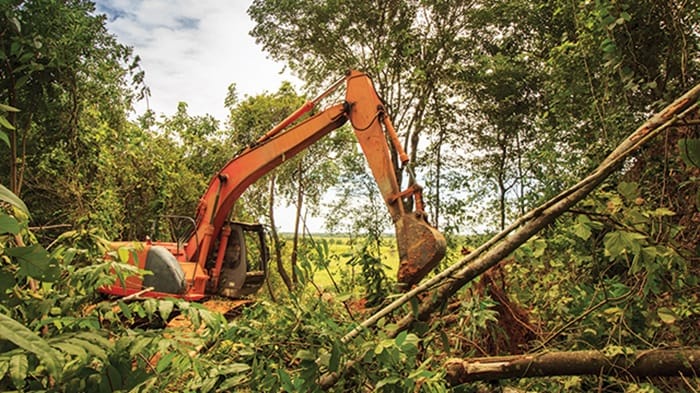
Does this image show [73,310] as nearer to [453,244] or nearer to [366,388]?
[366,388]

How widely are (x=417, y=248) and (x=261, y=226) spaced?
3.30 m

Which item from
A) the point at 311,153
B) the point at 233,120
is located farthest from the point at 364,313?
the point at 233,120

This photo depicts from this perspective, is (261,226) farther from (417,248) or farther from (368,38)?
(368,38)

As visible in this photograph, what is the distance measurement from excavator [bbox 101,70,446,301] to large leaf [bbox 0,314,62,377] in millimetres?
3429

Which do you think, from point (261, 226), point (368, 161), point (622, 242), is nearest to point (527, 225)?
point (622, 242)

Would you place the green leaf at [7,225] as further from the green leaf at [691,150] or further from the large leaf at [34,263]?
the green leaf at [691,150]

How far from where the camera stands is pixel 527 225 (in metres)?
1.10

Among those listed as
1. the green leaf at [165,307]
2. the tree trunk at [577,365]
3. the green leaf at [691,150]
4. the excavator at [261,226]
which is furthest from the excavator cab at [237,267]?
the green leaf at [691,150]

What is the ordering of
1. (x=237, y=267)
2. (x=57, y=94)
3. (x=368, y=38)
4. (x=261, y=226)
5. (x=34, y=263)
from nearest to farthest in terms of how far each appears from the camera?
1. (x=34, y=263)
2. (x=57, y=94)
3. (x=237, y=267)
4. (x=261, y=226)
5. (x=368, y=38)

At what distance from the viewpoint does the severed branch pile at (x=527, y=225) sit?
3.29 feet

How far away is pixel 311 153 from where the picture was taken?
1188 cm

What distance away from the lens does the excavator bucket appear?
3.94 metres

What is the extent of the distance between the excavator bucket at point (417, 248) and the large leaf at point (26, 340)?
327cm

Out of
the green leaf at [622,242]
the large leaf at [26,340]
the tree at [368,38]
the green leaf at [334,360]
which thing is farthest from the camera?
the tree at [368,38]
